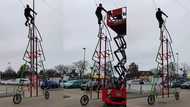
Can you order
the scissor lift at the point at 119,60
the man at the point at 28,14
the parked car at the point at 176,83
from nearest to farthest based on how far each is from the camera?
the scissor lift at the point at 119,60
the man at the point at 28,14
the parked car at the point at 176,83

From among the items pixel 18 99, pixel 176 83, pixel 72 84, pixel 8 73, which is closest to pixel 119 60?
pixel 18 99

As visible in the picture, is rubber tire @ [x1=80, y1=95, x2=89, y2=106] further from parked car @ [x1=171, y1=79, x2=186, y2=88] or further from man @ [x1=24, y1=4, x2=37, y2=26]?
parked car @ [x1=171, y1=79, x2=186, y2=88]

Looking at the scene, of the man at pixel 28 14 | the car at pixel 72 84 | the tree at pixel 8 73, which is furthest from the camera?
the tree at pixel 8 73

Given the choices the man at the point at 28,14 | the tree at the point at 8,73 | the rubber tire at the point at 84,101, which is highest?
the man at the point at 28,14

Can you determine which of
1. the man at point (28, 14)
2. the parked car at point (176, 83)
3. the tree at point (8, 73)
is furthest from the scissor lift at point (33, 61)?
the tree at point (8, 73)

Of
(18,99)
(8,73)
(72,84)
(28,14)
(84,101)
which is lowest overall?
(84,101)

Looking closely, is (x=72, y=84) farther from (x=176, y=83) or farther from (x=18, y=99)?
(x=18, y=99)

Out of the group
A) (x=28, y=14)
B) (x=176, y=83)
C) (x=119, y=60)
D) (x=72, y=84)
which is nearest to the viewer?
(x=119, y=60)

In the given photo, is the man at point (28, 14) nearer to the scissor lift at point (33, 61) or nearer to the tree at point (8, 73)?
the scissor lift at point (33, 61)

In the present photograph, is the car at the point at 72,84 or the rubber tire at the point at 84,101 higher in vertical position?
the car at the point at 72,84

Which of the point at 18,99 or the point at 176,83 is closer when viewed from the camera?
the point at 18,99

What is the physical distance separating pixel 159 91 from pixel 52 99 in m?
8.78

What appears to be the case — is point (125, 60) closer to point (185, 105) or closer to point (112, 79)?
point (112, 79)

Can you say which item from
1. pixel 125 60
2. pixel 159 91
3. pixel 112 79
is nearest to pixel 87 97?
pixel 112 79
